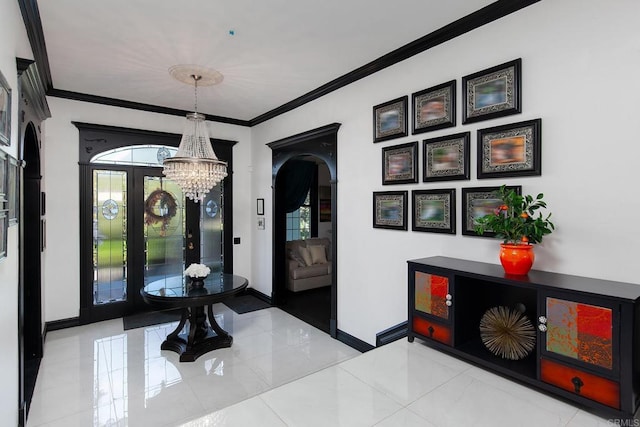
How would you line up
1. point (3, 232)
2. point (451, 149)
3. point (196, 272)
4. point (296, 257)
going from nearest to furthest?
point (3, 232)
point (451, 149)
point (196, 272)
point (296, 257)

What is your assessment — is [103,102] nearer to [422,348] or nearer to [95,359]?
[95,359]

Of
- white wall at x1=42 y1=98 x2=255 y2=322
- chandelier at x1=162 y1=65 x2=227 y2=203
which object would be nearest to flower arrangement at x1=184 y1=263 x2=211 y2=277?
chandelier at x1=162 y1=65 x2=227 y2=203

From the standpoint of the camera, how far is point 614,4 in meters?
1.95

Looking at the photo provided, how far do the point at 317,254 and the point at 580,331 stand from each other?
4.99m

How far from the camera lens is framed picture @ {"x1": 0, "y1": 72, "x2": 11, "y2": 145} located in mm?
1811

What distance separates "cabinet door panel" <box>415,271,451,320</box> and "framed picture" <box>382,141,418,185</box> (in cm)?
103

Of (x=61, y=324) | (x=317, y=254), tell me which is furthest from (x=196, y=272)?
(x=317, y=254)

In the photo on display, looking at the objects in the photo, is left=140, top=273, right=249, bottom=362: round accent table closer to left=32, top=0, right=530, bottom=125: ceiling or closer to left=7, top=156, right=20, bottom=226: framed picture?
left=7, top=156, right=20, bottom=226: framed picture

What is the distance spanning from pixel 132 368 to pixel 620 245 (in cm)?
412

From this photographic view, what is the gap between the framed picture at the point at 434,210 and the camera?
2768 millimetres

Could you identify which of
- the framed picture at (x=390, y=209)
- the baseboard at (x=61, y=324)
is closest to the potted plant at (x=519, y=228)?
the framed picture at (x=390, y=209)

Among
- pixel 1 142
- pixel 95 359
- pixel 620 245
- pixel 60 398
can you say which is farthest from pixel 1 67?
pixel 620 245

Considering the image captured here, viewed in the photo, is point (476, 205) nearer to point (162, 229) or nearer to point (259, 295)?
point (259, 295)

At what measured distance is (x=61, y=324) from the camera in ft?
14.5
